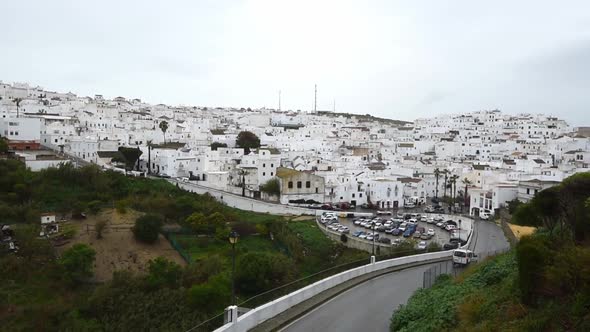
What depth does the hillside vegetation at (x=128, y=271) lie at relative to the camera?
19.4 metres

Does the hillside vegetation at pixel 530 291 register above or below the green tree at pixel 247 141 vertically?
below

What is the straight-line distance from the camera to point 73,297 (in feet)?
70.6

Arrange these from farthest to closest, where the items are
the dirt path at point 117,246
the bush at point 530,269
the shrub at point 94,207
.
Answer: the shrub at point 94,207
the dirt path at point 117,246
the bush at point 530,269

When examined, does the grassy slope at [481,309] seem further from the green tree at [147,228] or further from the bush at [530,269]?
the green tree at [147,228]

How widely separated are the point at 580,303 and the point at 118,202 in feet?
96.6

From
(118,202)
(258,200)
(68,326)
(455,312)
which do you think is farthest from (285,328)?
(258,200)

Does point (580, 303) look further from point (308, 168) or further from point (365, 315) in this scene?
point (308, 168)

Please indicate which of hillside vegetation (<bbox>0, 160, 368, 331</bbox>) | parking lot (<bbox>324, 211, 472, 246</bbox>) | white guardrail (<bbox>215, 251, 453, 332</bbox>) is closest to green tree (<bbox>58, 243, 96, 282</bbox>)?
hillside vegetation (<bbox>0, 160, 368, 331</bbox>)

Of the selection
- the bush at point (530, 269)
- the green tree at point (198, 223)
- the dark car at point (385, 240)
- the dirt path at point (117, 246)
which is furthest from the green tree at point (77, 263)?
the bush at point (530, 269)

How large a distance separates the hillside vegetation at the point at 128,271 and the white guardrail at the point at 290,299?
0.28 meters

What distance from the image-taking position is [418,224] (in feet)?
120

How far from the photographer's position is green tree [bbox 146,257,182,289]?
2175 cm

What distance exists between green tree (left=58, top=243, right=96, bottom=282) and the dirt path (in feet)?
4.01

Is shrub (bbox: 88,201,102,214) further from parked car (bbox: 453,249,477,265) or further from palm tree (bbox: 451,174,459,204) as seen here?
palm tree (bbox: 451,174,459,204)
